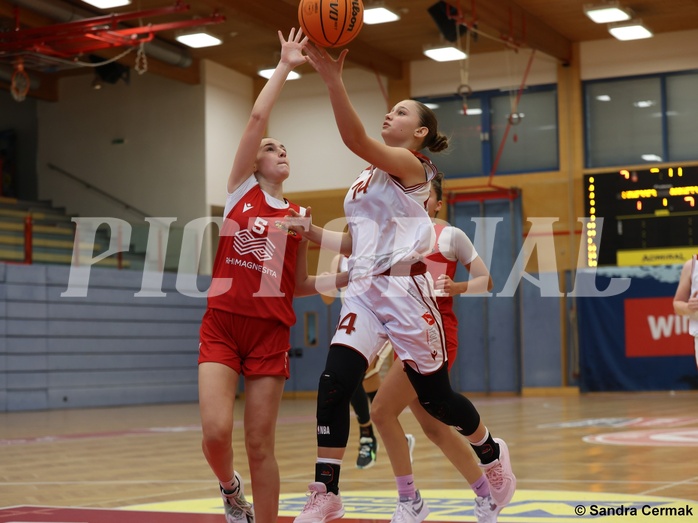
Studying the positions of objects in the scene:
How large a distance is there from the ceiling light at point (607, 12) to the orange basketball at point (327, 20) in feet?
49.6

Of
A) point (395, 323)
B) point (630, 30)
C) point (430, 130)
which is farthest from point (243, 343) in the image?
point (630, 30)

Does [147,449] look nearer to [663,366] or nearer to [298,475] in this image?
[298,475]

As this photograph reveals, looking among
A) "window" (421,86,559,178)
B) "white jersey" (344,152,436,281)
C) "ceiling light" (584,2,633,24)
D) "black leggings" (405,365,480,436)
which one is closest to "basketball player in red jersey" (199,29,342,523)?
"white jersey" (344,152,436,281)

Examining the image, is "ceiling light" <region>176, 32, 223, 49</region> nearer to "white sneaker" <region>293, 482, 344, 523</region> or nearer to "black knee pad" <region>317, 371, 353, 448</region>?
"black knee pad" <region>317, 371, 353, 448</region>

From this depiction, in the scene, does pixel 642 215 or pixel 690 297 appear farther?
pixel 642 215

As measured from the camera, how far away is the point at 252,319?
453cm

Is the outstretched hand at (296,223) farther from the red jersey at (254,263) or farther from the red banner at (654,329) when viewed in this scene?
the red banner at (654,329)

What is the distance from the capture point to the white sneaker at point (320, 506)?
14.4 ft

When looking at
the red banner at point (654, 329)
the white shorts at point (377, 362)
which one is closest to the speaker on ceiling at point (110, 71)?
the red banner at point (654, 329)

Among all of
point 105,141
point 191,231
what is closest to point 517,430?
point 191,231

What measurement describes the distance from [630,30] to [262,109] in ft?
54.6

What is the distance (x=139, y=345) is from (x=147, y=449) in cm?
1054

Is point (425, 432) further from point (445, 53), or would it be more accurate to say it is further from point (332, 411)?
point (445, 53)

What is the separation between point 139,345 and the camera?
67.3 feet
